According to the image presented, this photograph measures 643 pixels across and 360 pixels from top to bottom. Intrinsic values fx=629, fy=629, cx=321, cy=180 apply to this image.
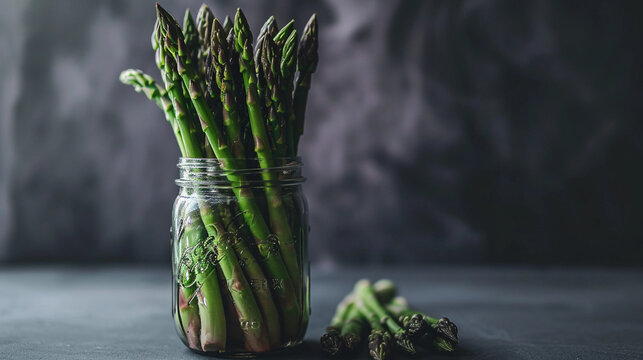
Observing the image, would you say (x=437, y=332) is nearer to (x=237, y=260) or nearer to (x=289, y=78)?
(x=237, y=260)

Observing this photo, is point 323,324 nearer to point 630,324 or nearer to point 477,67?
point 630,324

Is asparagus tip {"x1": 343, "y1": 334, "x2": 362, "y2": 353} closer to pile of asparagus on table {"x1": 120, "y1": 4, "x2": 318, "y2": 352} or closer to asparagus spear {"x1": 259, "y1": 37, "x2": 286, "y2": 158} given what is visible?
pile of asparagus on table {"x1": 120, "y1": 4, "x2": 318, "y2": 352}

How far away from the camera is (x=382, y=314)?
1.12 m

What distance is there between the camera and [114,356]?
3.23ft

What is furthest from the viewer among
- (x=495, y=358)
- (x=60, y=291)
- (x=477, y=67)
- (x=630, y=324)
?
(x=477, y=67)

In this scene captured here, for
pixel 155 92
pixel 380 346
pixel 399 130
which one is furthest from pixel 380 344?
pixel 399 130

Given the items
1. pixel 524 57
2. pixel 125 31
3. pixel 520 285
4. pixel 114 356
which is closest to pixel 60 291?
pixel 114 356

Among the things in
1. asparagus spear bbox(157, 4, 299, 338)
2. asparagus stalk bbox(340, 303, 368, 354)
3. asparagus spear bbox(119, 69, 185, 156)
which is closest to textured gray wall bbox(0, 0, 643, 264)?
asparagus stalk bbox(340, 303, 368, 354)

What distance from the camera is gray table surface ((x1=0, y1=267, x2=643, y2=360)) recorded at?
103 cm

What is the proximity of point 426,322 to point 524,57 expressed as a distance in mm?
1030

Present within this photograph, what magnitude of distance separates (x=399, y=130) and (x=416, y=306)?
568 mm

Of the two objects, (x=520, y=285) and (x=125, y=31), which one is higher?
(x=125, y=31)

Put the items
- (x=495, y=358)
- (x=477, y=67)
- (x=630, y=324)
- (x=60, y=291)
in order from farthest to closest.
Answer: (x=477, y=67)
(x=60, y=291)
(x=630, y=324)
(x=495, y=358)

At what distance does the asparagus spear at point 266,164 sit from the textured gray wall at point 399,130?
2.72 ft
